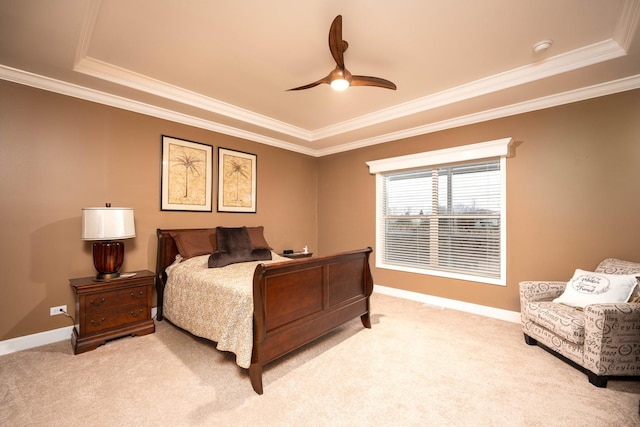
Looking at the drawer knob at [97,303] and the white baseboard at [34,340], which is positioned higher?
the drawer knob at [97,303]

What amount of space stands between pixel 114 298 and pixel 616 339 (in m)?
4.41

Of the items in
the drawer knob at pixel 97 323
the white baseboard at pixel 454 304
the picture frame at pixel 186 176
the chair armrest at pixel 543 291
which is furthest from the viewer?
the picture frame at pixel 186 176

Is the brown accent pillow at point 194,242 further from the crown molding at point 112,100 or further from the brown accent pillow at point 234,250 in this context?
the crown molding at point 112,100

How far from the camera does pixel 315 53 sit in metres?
2.62

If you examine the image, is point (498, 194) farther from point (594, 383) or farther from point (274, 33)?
point (274, 33)

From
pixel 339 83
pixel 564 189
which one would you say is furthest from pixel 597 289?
pixel 339 83

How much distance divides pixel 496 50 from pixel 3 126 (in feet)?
15.5

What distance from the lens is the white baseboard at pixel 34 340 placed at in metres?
2.59

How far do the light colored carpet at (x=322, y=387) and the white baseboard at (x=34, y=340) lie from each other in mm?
116

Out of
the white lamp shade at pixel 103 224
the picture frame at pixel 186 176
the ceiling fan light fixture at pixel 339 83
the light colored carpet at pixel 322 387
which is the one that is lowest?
the light colored carpet at pixel 322 387

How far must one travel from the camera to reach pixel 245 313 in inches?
83.0

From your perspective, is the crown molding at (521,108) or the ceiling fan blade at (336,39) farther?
the crown molding at (521,108)

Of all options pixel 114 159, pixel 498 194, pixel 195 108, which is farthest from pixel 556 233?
pixel 114 159

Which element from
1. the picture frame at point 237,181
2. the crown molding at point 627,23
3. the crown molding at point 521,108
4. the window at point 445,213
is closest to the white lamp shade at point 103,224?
the picture frame at point 237,181
